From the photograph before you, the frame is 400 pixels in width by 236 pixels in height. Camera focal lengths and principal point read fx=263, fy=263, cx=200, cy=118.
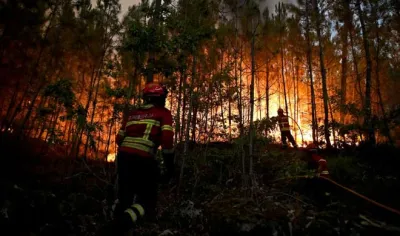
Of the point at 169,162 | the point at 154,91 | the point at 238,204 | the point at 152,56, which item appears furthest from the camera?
the point at 152,56

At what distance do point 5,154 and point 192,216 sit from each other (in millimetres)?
8780

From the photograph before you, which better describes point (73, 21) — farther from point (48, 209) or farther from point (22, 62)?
point (48, 209)

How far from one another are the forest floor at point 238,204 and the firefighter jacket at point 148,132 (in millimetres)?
1188

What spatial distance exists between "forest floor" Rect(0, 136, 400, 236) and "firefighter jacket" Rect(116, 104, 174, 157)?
1188mm

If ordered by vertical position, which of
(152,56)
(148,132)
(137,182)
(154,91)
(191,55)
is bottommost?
(137,182)

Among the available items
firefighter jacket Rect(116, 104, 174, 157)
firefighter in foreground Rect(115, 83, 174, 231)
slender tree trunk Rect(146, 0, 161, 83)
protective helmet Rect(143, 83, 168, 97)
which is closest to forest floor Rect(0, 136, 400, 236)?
firefighter in foreground Rect(115, 83, 174, 231)

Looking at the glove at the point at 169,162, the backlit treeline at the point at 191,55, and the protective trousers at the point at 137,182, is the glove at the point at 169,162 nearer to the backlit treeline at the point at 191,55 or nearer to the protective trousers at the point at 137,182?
the protective trousers at the point at 137,182

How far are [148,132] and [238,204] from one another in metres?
2.59

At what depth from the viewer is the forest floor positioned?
4246 millimetres

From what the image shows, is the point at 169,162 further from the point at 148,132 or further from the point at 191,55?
the point at 191,55

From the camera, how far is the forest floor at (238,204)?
4246 millimetres

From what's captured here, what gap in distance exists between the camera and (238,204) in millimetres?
5062

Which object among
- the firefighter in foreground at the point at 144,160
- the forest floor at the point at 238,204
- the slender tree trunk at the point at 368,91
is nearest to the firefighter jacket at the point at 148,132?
the firefighter in foreground at the point at 144,160

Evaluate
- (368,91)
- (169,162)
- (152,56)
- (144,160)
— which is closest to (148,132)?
(144,160)
